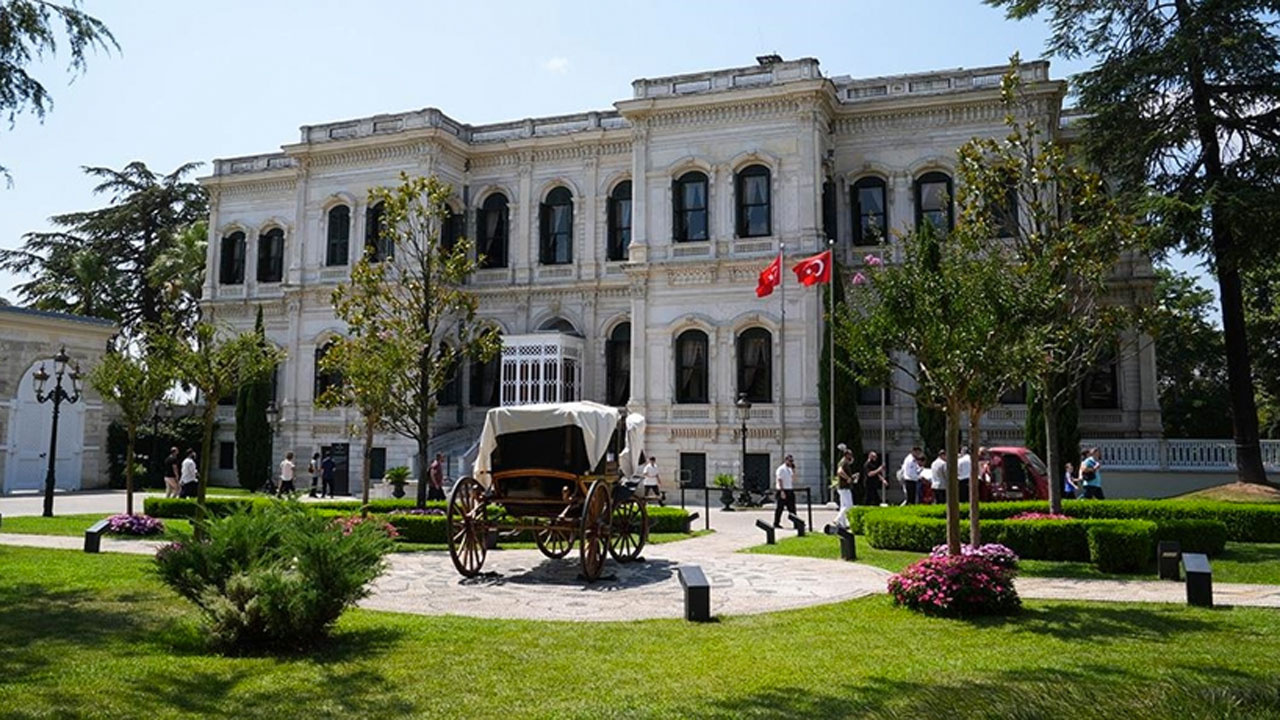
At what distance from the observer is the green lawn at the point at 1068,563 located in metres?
13.2

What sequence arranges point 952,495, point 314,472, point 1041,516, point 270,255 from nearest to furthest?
1. point 952,495
2. point 1041,516
3. point 314,472
4. point 270,255

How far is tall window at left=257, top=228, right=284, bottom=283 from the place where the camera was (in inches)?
1554

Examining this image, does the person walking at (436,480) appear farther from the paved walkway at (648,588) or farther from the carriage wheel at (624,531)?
the carriage wheel at (624,531)

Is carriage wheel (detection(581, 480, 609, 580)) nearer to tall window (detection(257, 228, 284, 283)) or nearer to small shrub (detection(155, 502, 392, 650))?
small shrub (detection(155, 502, 392, 650))

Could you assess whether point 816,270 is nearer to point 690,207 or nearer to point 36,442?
point 690,207

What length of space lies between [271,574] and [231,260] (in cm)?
3569

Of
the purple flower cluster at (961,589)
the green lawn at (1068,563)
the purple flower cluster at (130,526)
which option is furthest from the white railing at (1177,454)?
the purple flower cluster at (130,526)

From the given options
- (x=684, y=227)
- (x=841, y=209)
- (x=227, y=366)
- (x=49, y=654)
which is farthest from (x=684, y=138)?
(x=49, y=654)

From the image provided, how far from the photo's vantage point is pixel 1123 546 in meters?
13.4

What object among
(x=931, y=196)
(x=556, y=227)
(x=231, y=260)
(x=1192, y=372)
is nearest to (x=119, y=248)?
(x=231, y=260)

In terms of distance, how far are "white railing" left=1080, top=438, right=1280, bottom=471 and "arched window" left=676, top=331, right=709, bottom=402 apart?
11901 millimetres

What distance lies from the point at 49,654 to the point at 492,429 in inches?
263

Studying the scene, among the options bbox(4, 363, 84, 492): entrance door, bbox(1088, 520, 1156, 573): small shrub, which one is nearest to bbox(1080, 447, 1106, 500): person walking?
bbox(1088, 520, 1156, 573): small shrub

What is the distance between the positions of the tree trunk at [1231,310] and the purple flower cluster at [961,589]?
53.8ft
